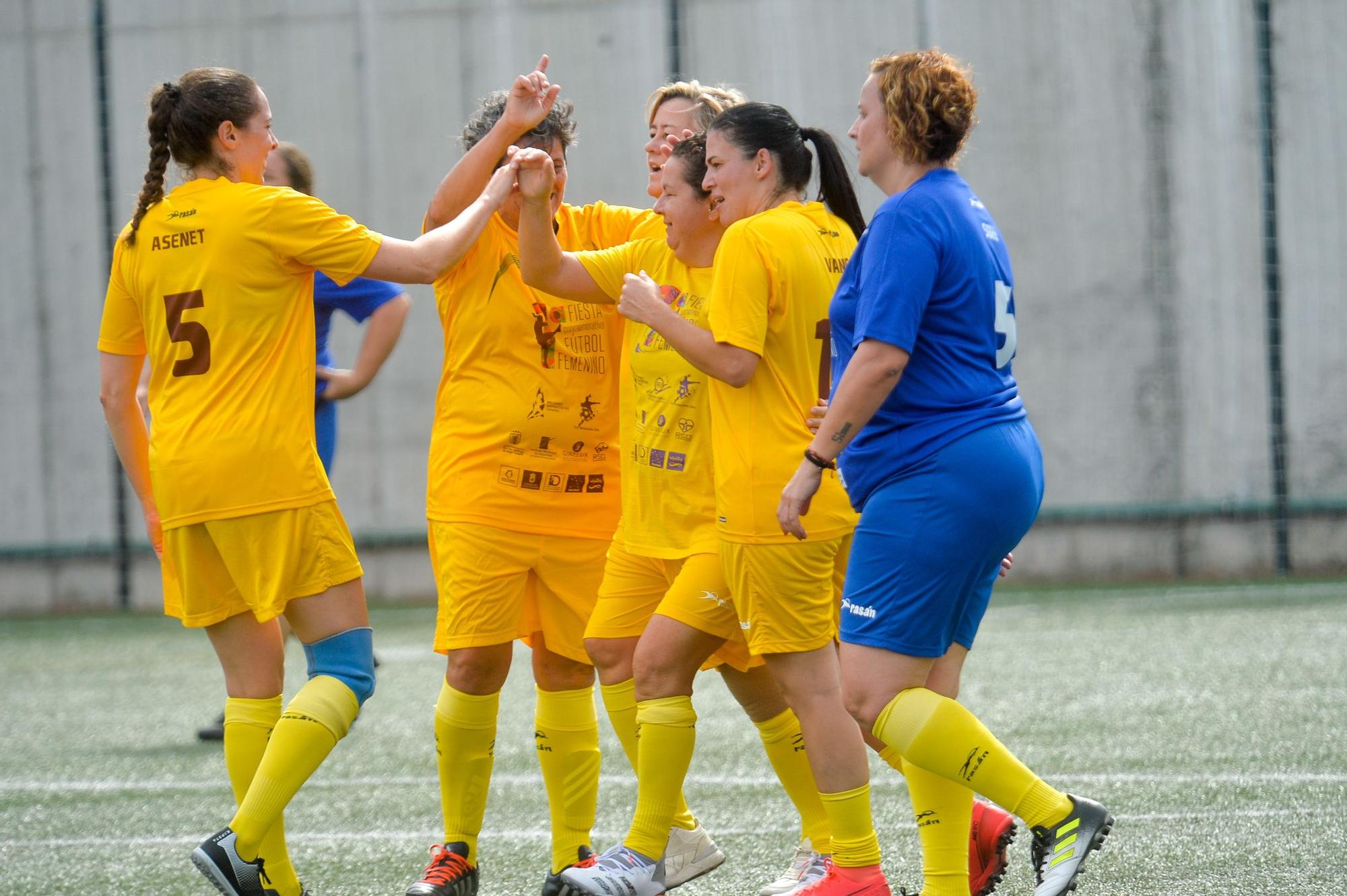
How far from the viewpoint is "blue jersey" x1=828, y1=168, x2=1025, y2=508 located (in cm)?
297

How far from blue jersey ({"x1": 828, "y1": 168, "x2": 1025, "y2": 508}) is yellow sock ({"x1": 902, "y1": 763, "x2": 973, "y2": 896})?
0.66m

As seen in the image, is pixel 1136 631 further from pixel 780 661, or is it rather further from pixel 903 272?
pixel 903 272

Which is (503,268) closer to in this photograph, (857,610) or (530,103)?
(530,103)

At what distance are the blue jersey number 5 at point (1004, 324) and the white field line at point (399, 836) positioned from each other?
1.65 m

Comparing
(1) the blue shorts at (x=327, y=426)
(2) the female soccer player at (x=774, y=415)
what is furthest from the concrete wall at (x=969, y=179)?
(2) the female soccer player at (x=774, y=415)

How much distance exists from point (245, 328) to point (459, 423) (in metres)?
0.63

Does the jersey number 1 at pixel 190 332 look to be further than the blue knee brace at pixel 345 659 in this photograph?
No

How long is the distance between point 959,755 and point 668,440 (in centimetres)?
105

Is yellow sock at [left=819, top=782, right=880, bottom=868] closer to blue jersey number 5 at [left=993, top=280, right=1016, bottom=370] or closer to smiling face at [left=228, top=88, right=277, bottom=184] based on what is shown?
blue jersey number 5 at [left=993, top=280, right=1016, bottom=370]

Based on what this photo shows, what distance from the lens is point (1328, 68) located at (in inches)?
396

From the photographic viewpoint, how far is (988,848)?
11.4 feet

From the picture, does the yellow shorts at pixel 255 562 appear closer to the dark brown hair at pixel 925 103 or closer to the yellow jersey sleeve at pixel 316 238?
the yellow jersey sleeve at pixel 316 238

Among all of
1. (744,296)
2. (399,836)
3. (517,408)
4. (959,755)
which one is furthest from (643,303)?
(399,836)

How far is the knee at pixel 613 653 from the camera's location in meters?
3.71
